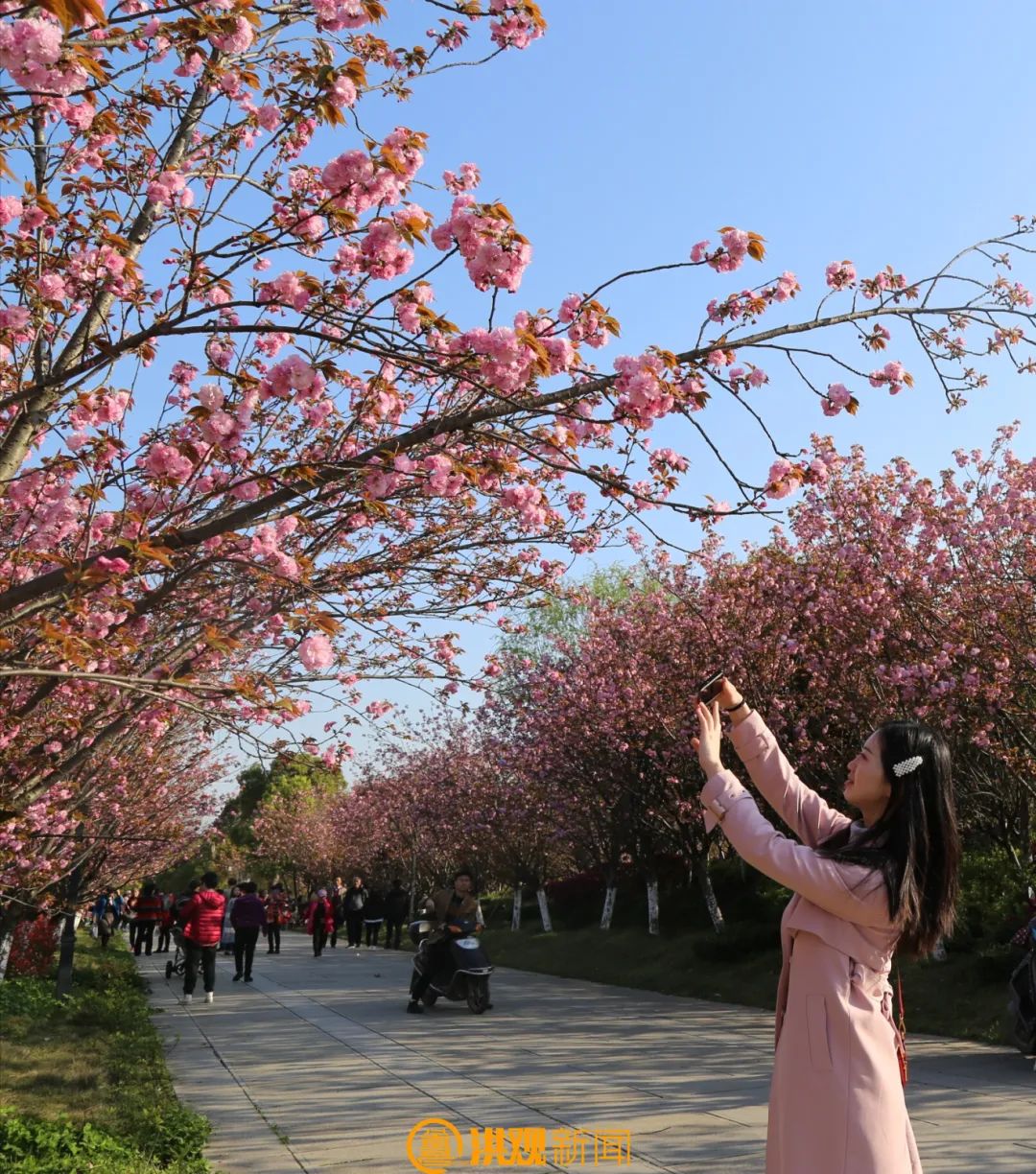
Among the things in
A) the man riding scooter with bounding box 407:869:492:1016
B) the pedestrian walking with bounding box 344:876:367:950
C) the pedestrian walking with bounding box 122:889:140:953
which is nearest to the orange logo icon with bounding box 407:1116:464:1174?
the man riding scooter with bounding box 407:869:492:1016

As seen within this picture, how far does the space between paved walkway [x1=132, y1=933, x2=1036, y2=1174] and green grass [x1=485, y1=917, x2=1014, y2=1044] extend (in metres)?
0.77

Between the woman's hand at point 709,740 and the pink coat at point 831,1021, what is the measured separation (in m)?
0.08

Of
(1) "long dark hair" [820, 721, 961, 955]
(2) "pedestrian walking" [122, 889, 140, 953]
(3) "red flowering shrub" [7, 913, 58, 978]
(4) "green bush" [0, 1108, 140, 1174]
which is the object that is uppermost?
(1) "long dark hair" [820, 721, 961, 955]

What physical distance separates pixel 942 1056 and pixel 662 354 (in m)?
8.13

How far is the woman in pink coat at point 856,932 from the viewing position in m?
2.91

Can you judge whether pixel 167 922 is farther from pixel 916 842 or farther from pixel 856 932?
pixel 916 842

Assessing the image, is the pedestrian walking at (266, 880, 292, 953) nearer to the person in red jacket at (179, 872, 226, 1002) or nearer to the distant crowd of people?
the distant crowd of people

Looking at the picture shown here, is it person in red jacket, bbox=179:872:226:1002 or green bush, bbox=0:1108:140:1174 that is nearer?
green bush, bbox=0:1108:140:1174

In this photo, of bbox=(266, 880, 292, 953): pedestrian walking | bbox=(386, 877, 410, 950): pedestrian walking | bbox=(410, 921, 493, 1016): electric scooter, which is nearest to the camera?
bbox=(410, 921, 493, 1016): electric scooter

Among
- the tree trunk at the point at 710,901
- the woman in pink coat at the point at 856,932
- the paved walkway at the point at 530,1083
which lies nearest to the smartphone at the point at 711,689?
the woman in pink coat at the point at 856,932

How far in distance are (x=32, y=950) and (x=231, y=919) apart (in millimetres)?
3668

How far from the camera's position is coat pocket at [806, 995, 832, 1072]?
295 cm

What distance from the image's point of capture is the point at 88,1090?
28.8ft

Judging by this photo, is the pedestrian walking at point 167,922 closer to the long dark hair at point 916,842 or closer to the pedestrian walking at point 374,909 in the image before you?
the pedestrian walking at point 374,909
